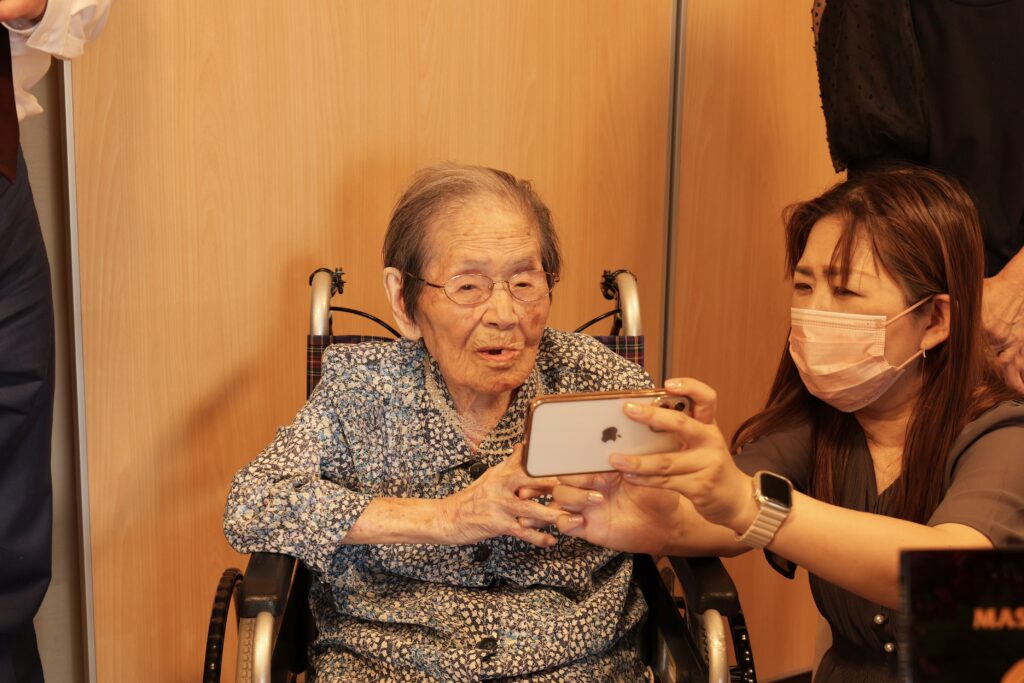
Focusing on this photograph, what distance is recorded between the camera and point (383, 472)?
66.7 inches

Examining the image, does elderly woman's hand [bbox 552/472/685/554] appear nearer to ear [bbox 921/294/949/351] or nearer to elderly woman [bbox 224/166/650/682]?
elderly woman [bbox 224/166/650/682]

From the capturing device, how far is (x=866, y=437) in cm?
169

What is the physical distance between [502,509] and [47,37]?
1079 mm

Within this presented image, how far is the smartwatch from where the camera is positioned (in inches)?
53.7

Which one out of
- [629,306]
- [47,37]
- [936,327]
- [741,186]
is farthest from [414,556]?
[741,186]

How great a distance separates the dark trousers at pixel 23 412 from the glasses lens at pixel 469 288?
756 millimetres

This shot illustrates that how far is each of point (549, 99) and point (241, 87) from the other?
73 centimetres

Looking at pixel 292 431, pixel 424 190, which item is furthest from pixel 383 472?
pixel 424 190

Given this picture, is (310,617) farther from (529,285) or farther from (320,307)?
(529,285)

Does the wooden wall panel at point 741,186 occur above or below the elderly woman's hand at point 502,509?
above

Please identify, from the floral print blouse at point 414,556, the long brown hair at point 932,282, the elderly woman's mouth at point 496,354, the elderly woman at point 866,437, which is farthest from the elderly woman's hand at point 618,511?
the long brown hair at point 932,282

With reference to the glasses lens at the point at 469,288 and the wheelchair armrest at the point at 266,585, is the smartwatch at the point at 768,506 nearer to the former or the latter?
the glasses lens at the point at 469,288

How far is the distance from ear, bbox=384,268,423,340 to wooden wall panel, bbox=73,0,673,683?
600 mm

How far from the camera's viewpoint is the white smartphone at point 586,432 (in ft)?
4.27
